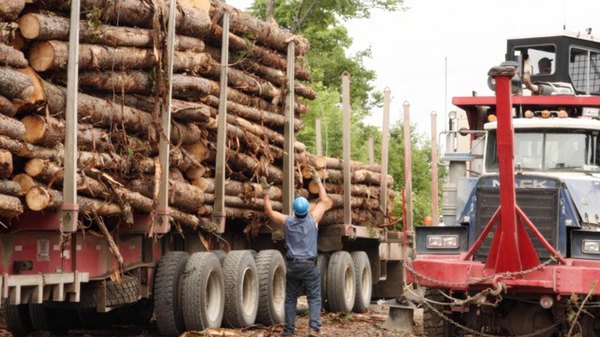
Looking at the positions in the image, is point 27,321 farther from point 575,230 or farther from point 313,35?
point 313,35

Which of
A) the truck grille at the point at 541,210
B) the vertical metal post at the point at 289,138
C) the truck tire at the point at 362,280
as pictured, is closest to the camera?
the truck grille at the point at 541,210

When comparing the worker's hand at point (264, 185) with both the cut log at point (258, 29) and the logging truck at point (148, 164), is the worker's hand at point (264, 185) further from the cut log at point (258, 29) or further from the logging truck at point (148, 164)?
the cut log at point (258, 29)

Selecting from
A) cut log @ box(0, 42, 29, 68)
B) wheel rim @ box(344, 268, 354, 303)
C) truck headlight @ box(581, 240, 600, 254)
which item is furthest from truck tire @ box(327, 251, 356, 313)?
cut log @ box(0, 42, 29, 68)

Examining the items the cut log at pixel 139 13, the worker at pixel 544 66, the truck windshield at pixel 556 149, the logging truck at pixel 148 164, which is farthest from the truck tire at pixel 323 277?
the truck windshield at pixel 556 149

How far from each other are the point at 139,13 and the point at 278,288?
16.3 ft

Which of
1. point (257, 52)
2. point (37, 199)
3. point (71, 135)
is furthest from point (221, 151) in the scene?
point (37, 199)

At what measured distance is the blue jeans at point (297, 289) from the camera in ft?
50.9

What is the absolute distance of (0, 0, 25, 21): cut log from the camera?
38.8 ft

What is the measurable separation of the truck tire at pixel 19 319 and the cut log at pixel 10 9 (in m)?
5.13

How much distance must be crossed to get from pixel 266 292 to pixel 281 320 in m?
0.63

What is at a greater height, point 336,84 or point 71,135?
point 336,84

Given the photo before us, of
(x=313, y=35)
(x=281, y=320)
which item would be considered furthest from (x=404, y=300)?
(x=313, y=35)

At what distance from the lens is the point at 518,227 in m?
13.3

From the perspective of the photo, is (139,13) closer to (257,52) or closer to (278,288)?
(257,52)
